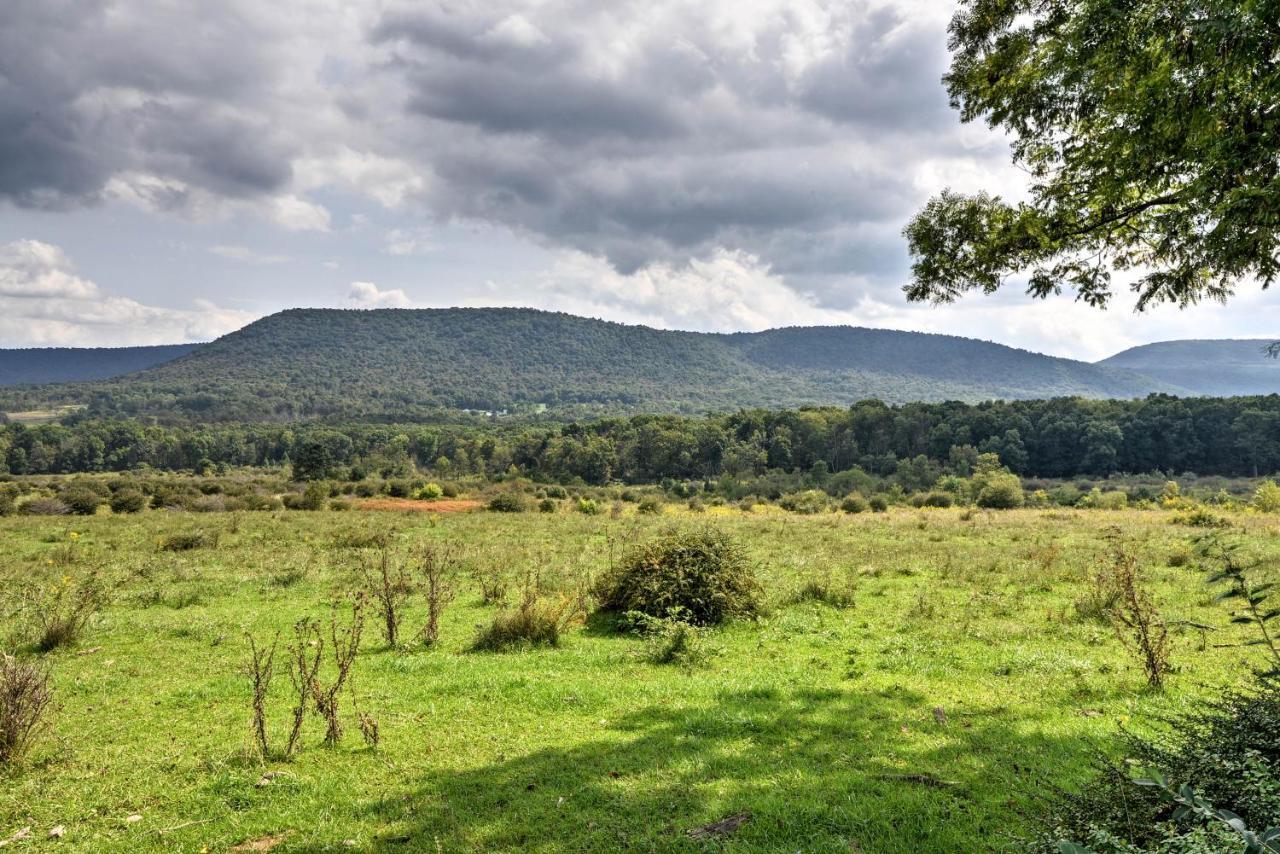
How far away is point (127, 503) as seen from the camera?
33.7 m

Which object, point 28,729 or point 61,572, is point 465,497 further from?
point 28,729

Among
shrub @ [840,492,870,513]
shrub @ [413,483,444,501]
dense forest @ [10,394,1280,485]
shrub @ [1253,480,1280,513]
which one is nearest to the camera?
shrub @ [1253,480,1280,513]

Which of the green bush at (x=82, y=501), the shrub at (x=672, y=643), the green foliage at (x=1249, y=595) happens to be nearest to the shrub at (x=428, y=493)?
the green bush at (x=82, y=501)

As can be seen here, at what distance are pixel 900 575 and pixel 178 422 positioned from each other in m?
171

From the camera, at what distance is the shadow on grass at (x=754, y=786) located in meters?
4.67

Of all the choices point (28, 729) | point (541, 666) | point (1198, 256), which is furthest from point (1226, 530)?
point (28, 729)

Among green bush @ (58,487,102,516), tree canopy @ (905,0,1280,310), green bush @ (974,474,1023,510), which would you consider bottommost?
green bush @ (974,474,1023,510)

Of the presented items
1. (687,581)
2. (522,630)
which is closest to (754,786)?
(522,630)

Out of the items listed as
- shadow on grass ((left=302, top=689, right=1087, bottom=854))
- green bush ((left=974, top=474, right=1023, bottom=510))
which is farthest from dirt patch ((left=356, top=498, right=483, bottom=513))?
green bush ((left=974, top=474, right=1023, bottom=510))

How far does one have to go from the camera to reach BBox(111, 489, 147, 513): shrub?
33.4 meters

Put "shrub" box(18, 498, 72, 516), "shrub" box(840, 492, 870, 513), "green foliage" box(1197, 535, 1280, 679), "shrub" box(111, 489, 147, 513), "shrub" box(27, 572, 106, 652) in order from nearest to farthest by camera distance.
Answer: "green foliage" box(1197, 535, 1280, 679) < "shrub" box(27, 572, 106, 652) < "shrub" box(18, 498, 72, 516) < "shrub" box(111, 489, 147, 513) < "shrub" box(840, 492, 870, 513)

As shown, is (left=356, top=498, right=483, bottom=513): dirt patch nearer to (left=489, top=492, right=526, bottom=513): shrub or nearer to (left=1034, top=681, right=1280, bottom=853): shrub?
(left=489, top=492, right=526, bottom=513): shrub

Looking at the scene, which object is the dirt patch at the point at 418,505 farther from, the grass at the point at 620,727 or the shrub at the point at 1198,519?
the shrub at the point at 1198,519

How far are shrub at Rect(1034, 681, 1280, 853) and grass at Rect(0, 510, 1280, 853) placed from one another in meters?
0.40
